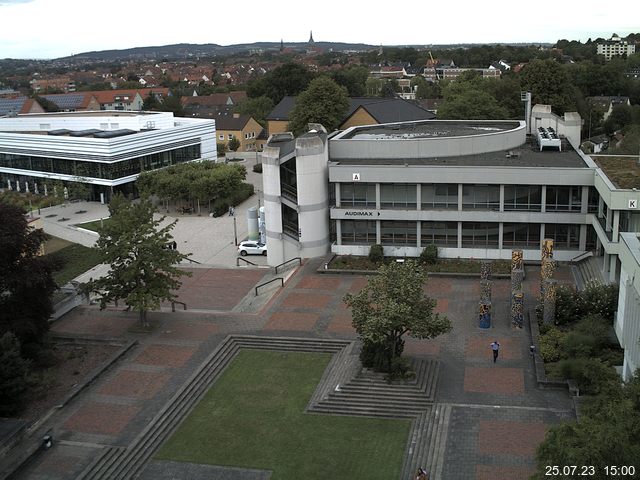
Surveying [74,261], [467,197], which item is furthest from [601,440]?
[74,261]

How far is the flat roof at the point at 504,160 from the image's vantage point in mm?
41244

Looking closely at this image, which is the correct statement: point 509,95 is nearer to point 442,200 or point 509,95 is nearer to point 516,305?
point 442,200

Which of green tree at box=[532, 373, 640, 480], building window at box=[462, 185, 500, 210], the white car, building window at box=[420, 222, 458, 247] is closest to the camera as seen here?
green tree at box=[532, 373, 640, 480]

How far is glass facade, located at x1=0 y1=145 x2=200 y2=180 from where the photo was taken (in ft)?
219

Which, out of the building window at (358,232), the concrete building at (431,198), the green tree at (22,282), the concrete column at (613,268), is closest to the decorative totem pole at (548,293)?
the concrete column at (613,268)

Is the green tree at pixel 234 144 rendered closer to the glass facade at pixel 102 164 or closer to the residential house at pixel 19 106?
the glass facade at pixel 102 164

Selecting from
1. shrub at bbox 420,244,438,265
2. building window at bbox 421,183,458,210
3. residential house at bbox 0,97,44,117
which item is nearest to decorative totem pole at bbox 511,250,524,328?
shrub at bbox 420,244,438,265

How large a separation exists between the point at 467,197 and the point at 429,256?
401cm

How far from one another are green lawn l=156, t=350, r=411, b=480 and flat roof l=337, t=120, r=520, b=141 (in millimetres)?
22525

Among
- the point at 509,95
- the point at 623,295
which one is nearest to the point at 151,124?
the point at 509,95

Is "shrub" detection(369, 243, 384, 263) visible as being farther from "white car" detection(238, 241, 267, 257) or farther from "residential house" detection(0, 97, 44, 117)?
"residential house" detection(0, 97, 44, 117)

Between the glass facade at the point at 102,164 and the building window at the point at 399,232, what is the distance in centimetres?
3412

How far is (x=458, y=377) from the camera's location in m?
26.8

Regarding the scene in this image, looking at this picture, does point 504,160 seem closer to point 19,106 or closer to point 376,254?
point 376,254
